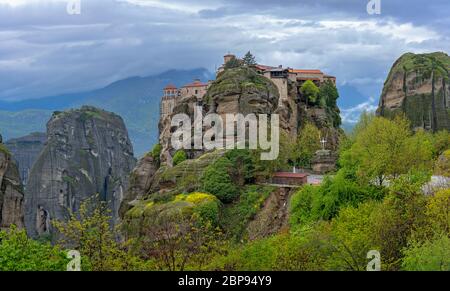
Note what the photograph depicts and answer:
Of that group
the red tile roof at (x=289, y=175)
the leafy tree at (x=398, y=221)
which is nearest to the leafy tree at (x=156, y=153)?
the red tile roof at (x=289, y=175)

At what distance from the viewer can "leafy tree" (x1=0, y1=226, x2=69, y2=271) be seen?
24.6m

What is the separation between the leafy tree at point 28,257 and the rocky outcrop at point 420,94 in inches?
2145

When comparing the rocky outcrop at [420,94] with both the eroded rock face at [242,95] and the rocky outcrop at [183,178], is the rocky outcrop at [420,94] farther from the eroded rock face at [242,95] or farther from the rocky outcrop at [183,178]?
the rocky outcrop at [183,178]

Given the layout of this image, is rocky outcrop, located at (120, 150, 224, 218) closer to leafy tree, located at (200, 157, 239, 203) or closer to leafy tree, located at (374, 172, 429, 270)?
leafy tree, located at (200, 157, 239, 203)

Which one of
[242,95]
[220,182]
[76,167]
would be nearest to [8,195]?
[242,95]

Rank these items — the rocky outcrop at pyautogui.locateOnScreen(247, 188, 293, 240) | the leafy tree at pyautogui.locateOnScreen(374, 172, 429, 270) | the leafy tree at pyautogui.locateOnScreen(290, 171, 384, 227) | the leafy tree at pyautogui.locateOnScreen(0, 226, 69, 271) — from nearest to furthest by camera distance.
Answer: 1. the leafy tree at pyautogui.locateOnScreen(0, 226, 69, 271)
2. the leafy tree at pyautogui.locateOnScreen(374, 172, 429, 270)
3. the leafy tree at pyautogui.locateOnScreen(290, 171, 384, 227)
4. the rocky outcrop at pyautogui.locateOnScreen(247, 188, 293, 240)

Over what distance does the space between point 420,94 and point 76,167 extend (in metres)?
97.0

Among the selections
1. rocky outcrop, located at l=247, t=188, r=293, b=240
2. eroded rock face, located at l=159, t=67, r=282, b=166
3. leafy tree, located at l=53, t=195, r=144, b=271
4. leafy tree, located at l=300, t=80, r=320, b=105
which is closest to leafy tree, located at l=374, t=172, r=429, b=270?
leafy tree, located at l=53, t=195, r=144, b=271

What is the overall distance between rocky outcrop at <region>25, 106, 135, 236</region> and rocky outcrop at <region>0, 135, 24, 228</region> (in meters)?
53.8

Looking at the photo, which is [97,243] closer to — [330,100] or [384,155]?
[384,155]

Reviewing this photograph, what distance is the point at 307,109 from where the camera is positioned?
76.1 meters

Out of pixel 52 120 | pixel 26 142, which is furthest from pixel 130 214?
pixel 26 142

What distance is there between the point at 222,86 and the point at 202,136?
239 inches
